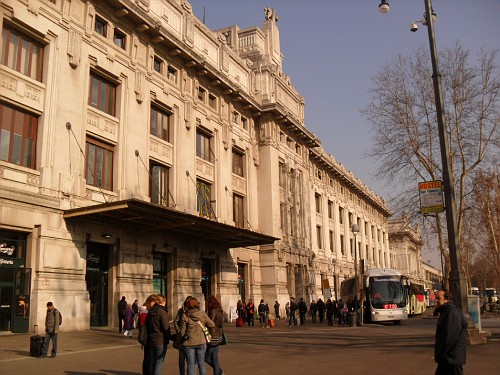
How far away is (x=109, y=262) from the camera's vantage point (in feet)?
80.7

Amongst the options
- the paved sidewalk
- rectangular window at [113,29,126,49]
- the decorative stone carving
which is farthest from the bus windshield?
rectangular window at [113,29,126,49]

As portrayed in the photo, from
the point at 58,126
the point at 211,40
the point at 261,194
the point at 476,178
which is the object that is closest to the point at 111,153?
the point at 58,126

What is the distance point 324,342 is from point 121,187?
12.7m

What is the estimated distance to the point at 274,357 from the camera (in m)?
13.8

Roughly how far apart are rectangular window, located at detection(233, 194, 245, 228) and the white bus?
937cm

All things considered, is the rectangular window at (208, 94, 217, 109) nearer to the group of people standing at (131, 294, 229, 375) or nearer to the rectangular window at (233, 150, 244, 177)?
the rectangular window at (233, 150, 244, 177)

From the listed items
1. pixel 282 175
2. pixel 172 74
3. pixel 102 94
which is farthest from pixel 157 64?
pixel 282 175

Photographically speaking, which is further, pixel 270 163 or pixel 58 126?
pixel 270 163

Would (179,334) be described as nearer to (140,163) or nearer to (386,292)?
(140,163)

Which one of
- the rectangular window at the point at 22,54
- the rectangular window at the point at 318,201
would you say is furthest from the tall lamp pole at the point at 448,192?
the rectangular window at the point at 318,201

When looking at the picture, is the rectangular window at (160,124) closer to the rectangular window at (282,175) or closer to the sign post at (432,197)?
the rectangular window at (282,175)

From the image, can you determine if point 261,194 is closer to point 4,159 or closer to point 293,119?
point 293,119

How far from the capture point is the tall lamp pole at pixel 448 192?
49.8ft

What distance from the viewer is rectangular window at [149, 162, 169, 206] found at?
28000 millimetres
